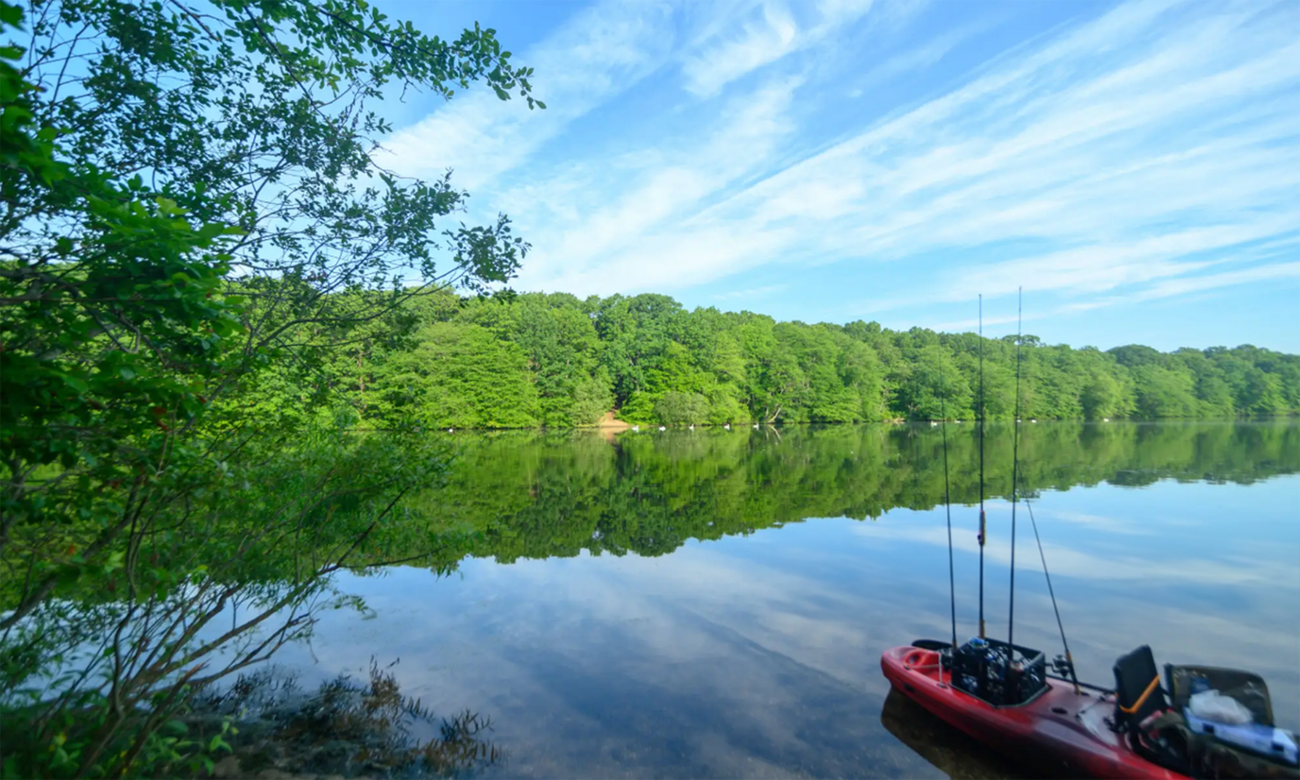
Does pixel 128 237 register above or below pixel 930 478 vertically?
above

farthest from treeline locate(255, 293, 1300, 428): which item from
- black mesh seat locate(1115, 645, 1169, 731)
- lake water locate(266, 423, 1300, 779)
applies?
black mesh seat locate(1115, 645, 1169, 731)

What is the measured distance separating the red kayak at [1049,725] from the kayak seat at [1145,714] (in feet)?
0.31

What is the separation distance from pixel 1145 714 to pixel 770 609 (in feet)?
20.5

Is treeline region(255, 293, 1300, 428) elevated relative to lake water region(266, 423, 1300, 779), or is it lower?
elevated

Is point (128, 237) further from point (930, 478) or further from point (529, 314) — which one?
point (529, 314)

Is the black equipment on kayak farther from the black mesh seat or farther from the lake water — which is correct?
the black mesh seat

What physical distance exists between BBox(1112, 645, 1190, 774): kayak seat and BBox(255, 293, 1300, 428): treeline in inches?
1560

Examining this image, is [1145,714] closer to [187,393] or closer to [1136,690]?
[1136,690]

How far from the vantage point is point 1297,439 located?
47281 millimetres

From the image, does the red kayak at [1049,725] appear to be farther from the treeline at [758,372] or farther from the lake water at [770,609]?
the treeline at [758,372]

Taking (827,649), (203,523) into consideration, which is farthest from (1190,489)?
(203,523)

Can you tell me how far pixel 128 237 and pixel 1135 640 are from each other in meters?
13.1

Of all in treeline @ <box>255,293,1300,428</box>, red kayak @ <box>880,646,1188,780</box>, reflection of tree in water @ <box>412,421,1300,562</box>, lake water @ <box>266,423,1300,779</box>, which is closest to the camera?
red kayak @ <box>880,646,1188,780</box>

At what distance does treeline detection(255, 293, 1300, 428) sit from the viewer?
184ft
